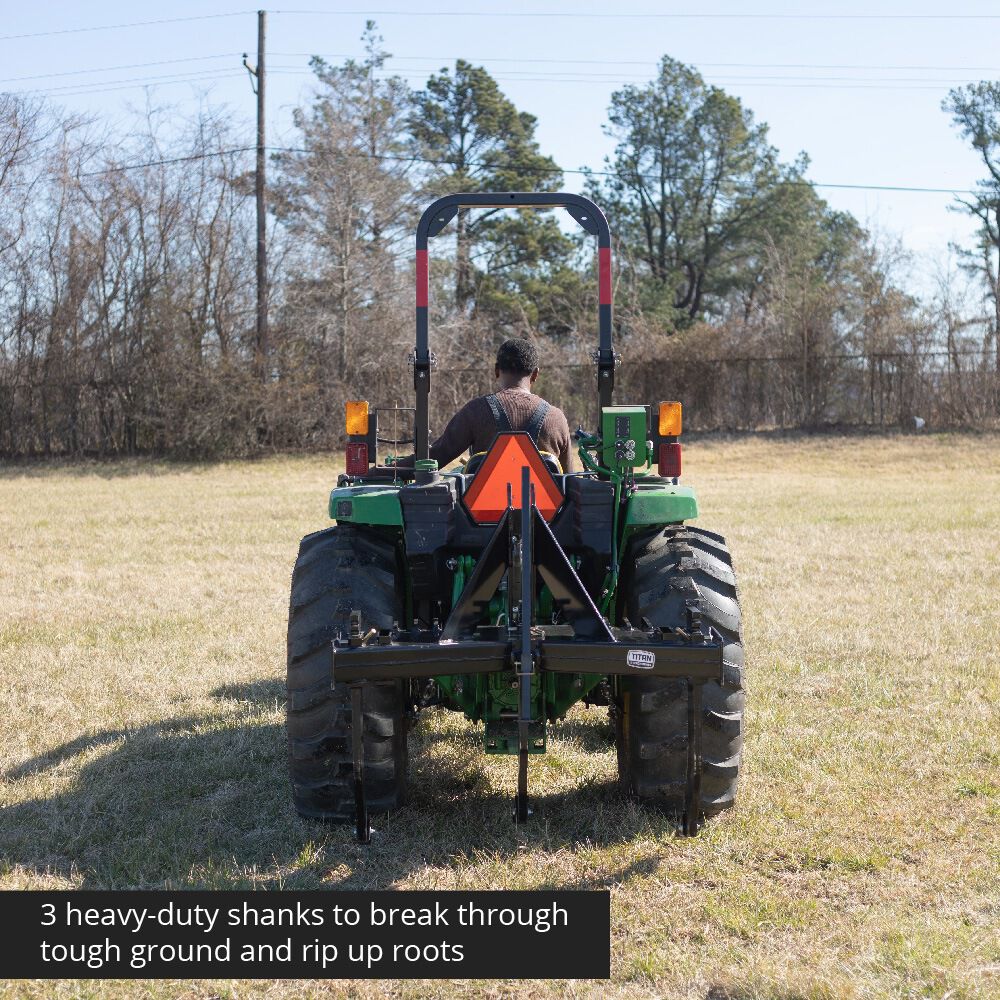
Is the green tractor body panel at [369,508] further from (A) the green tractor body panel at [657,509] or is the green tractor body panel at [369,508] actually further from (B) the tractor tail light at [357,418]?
(A) the green tractor body panel at [657,509]

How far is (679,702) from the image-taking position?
391cm

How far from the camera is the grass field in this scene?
3.20 meters

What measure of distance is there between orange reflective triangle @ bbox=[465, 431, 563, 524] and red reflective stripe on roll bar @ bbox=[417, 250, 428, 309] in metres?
0.98

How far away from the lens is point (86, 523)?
13336mm

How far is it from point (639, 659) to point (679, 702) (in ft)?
2.00

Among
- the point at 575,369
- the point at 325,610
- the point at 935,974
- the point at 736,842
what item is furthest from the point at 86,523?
the point at 575,369

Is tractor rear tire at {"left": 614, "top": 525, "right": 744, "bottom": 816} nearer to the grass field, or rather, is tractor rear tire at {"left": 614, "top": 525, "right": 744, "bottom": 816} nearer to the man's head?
the grass field

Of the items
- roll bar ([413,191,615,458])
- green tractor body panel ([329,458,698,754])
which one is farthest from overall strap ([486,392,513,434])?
green tractor body panel ([329,458,698,754])

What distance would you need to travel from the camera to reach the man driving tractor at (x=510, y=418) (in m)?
4.47

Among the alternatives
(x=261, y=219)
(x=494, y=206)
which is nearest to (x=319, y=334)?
(x=261, y=219)

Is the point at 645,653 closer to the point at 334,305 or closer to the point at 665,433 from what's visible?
the point at 665,433

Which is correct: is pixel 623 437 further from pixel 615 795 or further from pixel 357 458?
pixel 615 795

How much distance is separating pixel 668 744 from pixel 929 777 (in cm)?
137

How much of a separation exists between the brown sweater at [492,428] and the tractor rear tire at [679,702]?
2.23ft
